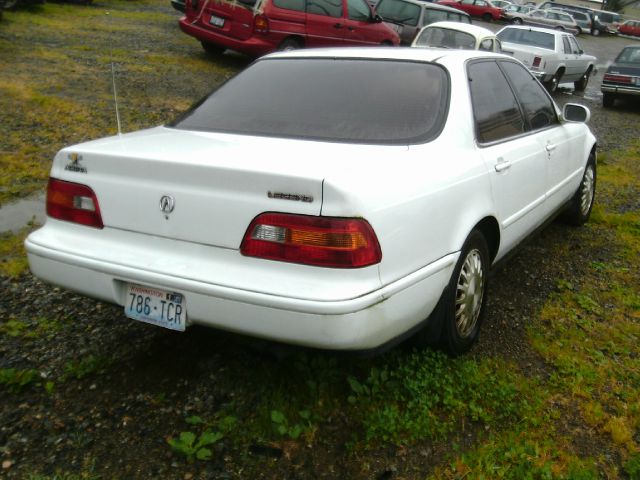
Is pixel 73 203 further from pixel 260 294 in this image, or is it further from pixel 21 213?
pixel 21 213

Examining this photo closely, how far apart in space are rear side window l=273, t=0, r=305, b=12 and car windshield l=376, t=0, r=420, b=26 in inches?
153

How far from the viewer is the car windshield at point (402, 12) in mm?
14781

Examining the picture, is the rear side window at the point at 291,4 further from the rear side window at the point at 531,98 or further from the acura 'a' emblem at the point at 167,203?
the acura 'a' emblem at the point at 167,203

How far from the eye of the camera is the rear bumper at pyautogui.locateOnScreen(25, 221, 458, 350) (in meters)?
2.31

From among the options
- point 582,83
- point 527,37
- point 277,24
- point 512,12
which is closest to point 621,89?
point 527,37

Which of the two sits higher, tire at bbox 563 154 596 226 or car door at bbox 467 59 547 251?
car door at bbox 467 59 547 251

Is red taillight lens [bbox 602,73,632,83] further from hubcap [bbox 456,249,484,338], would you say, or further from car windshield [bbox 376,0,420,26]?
hubcap [bbox 456,249,484,338]

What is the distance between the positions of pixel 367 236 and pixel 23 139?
17.4ft

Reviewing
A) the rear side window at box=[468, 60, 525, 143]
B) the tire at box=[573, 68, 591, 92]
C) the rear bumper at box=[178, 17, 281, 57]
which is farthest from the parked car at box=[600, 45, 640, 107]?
the rear side window at box=[468, 60, 525, 143]

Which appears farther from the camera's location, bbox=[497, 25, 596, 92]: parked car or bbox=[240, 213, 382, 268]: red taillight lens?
bbox=[497, 25, 596, 92]: parked car

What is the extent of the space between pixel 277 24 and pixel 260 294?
376 inches

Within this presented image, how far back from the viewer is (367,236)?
7.71 feet

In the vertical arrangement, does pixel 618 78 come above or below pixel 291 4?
below

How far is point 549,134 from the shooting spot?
4.35m
